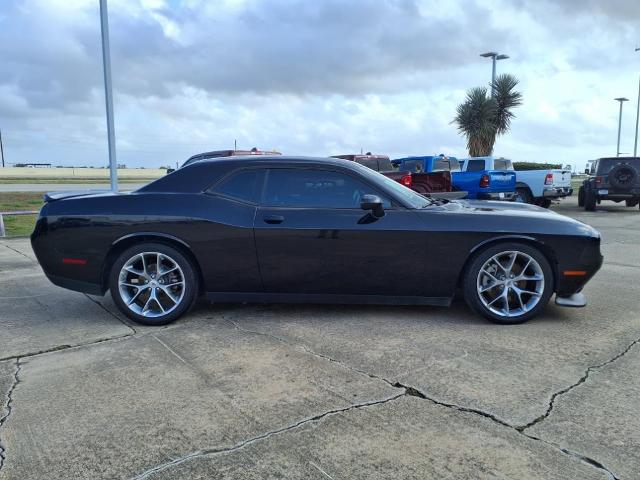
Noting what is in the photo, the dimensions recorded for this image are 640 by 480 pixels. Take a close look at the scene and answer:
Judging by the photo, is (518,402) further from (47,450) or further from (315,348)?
(47,450)

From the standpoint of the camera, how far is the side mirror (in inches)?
161

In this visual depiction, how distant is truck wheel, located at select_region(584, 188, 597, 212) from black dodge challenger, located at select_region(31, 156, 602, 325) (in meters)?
14.0

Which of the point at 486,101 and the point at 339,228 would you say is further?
the point at 486,101

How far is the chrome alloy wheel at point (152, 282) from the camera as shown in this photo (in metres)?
4.41

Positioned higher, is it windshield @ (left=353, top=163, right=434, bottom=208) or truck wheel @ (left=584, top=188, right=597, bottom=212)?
windshield @ (left=353, top=163, right=434, bottom=208)

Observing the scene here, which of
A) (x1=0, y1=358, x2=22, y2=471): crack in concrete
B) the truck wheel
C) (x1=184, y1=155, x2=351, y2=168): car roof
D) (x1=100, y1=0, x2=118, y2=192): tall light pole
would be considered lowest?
(x1=0, y1=358, x2=22, y2=471): crack in concrete

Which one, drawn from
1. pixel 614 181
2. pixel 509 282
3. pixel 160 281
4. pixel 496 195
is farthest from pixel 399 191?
pixel 614 181

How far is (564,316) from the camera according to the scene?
4.54 m

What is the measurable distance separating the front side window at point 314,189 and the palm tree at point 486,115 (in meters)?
27.3

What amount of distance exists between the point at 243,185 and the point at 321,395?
2113 mm

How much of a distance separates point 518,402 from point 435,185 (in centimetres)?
1210

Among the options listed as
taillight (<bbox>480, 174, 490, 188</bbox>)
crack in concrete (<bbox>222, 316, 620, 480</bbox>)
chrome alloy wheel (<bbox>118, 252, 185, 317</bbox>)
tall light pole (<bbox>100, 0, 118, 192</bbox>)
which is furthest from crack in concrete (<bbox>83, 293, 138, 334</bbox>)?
taillight (<bbox>480, 174, 490, 188</bbox>)

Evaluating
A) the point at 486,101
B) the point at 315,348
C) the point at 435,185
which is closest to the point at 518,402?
the point at 315,348

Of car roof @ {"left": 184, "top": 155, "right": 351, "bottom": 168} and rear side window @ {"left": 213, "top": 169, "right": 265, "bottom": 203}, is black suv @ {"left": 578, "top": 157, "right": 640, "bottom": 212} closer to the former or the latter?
car roof @ {"left": 184, "top": 155, "right": 351, "bottom": 168}
